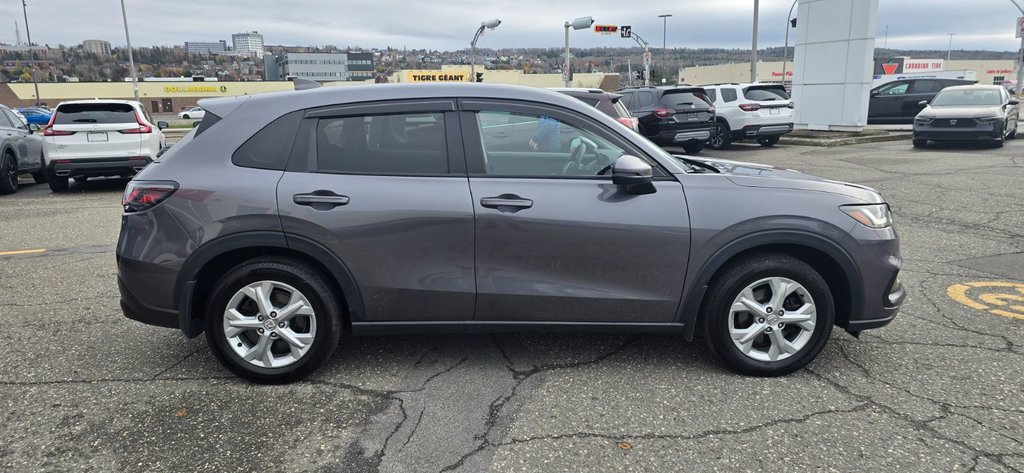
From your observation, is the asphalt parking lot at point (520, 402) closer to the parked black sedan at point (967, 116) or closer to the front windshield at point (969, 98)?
the parked black sedan at point (967, 116)

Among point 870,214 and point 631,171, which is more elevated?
point 631,171

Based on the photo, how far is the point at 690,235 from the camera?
346 centimetres

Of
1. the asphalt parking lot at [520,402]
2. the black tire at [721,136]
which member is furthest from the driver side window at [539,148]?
the black tire at [721,136]

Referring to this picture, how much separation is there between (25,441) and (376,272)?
1782 mm

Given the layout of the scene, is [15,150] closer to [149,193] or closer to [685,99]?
[149,193]

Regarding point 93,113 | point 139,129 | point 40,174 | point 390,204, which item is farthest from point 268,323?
point 40,174

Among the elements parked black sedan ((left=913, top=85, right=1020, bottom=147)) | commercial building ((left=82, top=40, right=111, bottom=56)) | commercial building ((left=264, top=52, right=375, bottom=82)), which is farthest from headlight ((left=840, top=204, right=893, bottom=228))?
commercial building ((left=82, top=40, right=111, bottom=56))

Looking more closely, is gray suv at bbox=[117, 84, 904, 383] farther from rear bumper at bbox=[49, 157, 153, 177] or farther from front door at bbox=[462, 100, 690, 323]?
rear bumper at bbox=[49, 157, 153, 177]

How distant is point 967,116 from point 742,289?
14.9 meters

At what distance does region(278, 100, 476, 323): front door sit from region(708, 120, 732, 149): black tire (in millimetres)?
14158

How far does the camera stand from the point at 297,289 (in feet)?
11.5

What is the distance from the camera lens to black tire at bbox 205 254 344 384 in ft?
11.5

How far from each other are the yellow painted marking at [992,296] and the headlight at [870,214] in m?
1.76

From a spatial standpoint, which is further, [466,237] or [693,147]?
[693,147]
